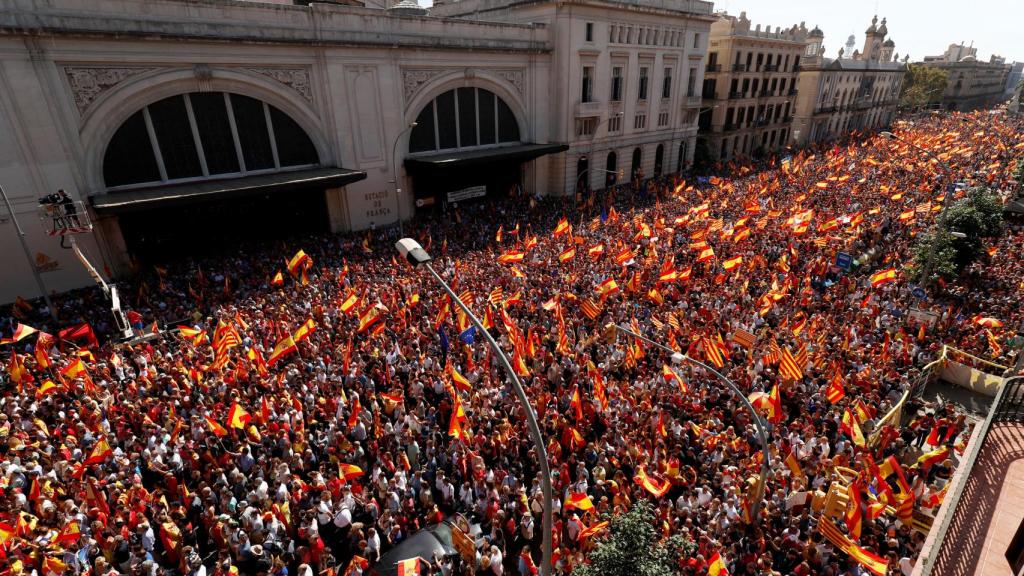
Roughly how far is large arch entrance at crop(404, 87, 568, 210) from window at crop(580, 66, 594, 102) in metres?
5.04

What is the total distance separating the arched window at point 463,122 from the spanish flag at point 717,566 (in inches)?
1169

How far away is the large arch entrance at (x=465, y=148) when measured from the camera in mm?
33531

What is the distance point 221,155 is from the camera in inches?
1057


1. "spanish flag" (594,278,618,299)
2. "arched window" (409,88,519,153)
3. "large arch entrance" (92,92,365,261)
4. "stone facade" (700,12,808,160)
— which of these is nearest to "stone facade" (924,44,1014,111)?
"stone facade" (700,12,808,160)

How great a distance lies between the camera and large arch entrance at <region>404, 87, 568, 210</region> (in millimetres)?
33531

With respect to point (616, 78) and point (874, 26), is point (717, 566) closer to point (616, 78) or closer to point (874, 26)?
point (616, 78)

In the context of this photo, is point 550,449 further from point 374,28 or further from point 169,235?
point 374,28

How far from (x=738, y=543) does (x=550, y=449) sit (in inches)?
154

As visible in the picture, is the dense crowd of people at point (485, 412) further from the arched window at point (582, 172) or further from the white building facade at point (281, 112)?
the arched window at point (582, 172)

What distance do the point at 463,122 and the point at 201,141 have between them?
15910 mm

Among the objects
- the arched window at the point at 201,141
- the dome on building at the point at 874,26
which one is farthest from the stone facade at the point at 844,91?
the arched window at the point at 201,141

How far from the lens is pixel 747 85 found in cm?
5747

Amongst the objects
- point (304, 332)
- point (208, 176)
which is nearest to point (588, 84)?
point (208, 176)

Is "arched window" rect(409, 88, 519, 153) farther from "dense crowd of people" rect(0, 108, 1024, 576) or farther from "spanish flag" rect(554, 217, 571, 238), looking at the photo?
"dense crowd of people" rect(0, 108, 1024, 576)
